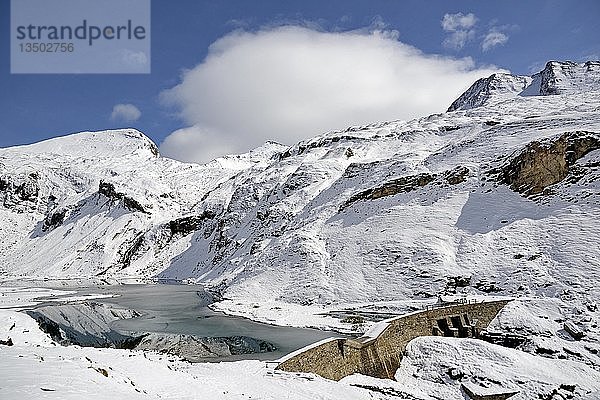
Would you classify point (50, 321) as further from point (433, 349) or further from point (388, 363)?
point (433, 349)

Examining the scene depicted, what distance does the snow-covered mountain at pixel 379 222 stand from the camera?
3309cm

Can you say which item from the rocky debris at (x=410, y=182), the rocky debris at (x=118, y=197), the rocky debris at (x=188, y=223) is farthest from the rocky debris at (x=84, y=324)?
the rocky debris at (x=118, y=197)

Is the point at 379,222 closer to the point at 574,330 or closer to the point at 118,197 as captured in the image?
the point at 574,330

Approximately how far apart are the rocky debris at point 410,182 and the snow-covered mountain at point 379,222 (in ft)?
0.50

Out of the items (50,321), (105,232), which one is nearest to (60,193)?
(105,232)

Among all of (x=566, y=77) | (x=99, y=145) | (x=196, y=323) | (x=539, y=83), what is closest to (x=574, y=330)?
(x=196, y=323)

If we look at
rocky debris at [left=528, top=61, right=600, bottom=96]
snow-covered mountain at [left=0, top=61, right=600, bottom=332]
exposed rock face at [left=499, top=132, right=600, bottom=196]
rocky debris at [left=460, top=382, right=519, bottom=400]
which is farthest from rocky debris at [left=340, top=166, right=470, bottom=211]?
rocky debris at [left=528, top=61, right=600, bottom=96]

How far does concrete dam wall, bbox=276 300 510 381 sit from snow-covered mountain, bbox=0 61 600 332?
545 centimetres

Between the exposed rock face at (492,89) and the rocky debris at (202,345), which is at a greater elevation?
the exposed rock face at (492,89)

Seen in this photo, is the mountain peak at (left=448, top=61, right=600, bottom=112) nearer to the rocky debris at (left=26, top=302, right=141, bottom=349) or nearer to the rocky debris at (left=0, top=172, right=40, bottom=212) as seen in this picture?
the rocky debris at (left=26, top=302, right=141, bottom=349)

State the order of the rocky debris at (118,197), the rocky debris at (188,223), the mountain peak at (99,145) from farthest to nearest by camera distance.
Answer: the mountain peak at (99,145), the rocky debris at (118,197), the rocky debris at (188,223)

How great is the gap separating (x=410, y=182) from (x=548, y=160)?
12.9m

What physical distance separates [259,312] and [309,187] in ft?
93.6

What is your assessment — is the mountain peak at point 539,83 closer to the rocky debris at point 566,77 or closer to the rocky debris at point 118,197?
the rocky debris at point 566,77
